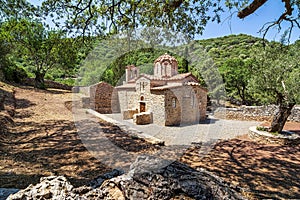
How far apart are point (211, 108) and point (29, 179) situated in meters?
22.2

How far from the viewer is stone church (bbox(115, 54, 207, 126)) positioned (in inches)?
540

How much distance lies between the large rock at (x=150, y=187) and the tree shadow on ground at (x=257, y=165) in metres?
2.78

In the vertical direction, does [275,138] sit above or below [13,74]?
below

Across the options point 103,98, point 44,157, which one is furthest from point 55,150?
point 103,98

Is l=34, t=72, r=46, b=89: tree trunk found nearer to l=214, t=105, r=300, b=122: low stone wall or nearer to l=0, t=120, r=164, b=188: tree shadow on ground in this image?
l=0, t=120, r=164, b=188: tree shadow on ground

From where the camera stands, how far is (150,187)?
183cm

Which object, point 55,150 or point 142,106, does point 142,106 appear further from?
point 55,150

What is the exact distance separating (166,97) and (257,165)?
25.9 feet

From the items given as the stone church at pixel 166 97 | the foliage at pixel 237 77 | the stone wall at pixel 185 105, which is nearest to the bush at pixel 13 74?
the stone church at pixel 166 97

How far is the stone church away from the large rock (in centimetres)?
1126

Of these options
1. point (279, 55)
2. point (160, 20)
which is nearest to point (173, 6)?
point (160, 20)

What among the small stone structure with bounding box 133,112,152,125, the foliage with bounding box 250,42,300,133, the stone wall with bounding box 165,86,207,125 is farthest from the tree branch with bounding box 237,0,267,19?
the small stone structure with bounding box 133,112,152,125

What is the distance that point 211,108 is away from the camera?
2325cm

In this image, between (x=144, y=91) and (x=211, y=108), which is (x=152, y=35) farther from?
(x=211, y=108)
